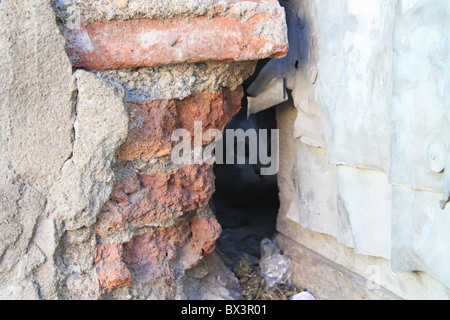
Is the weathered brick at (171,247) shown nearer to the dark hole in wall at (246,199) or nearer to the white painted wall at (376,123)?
the white painted wall at (376,123)

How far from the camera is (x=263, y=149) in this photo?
2514 millimetres

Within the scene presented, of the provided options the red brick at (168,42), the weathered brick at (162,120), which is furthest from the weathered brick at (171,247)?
the red brick at (168,42)

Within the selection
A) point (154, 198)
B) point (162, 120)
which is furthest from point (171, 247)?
point (162, 120)

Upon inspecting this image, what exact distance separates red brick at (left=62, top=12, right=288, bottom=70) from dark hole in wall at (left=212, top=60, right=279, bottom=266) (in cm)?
99

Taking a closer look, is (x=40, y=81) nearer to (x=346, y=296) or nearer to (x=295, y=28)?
(x=295, y=28)

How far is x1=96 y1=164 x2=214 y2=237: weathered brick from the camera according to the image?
5.31 ft

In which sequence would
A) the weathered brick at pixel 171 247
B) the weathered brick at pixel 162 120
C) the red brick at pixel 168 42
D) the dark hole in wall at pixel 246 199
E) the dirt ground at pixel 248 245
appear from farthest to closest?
the dark hole in wall at pixel 246 199
the dirt ground at pixel 248 245
the weathered brick at pixel 171 247
the weathered brick at pixel 162 120
the red brick at pixel 168 42

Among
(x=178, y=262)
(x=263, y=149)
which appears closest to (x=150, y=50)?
(x=178, y=262)

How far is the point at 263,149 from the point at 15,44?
1.39m

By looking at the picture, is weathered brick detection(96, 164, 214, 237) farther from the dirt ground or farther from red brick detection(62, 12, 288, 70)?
the dirt ground

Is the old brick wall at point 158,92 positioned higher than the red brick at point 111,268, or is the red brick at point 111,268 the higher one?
the old brick wall at point 158,92

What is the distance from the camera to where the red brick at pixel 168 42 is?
1.48 metres

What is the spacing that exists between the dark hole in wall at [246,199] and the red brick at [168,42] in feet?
3.24

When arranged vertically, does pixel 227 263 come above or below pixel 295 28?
below
